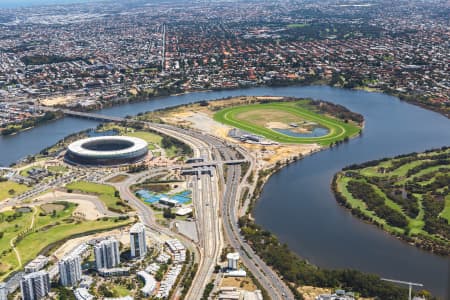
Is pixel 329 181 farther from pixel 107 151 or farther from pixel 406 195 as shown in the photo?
pixel 107 151

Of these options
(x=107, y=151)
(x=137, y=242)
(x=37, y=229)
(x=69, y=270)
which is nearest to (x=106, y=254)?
(x=137, y=242)

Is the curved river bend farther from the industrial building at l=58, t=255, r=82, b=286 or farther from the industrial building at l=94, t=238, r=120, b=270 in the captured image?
the industrial building at l=58, t=255, r=82, b=286

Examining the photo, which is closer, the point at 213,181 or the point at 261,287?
the point at 261,287

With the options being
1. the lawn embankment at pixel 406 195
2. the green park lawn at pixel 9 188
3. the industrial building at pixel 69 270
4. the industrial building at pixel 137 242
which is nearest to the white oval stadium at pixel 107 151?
the green park lawn at pixel 9 188

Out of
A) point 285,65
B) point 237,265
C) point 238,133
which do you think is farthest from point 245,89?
point 237,265

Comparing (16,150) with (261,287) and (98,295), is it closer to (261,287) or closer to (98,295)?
(98,295)

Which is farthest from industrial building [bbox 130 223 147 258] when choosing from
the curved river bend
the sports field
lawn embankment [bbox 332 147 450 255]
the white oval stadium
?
the sports field

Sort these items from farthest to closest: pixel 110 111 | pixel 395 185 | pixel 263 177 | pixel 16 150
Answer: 1. pixel 110 111
2. pixel 16 150
3. pixel 263 177
4. pixel 395 185
